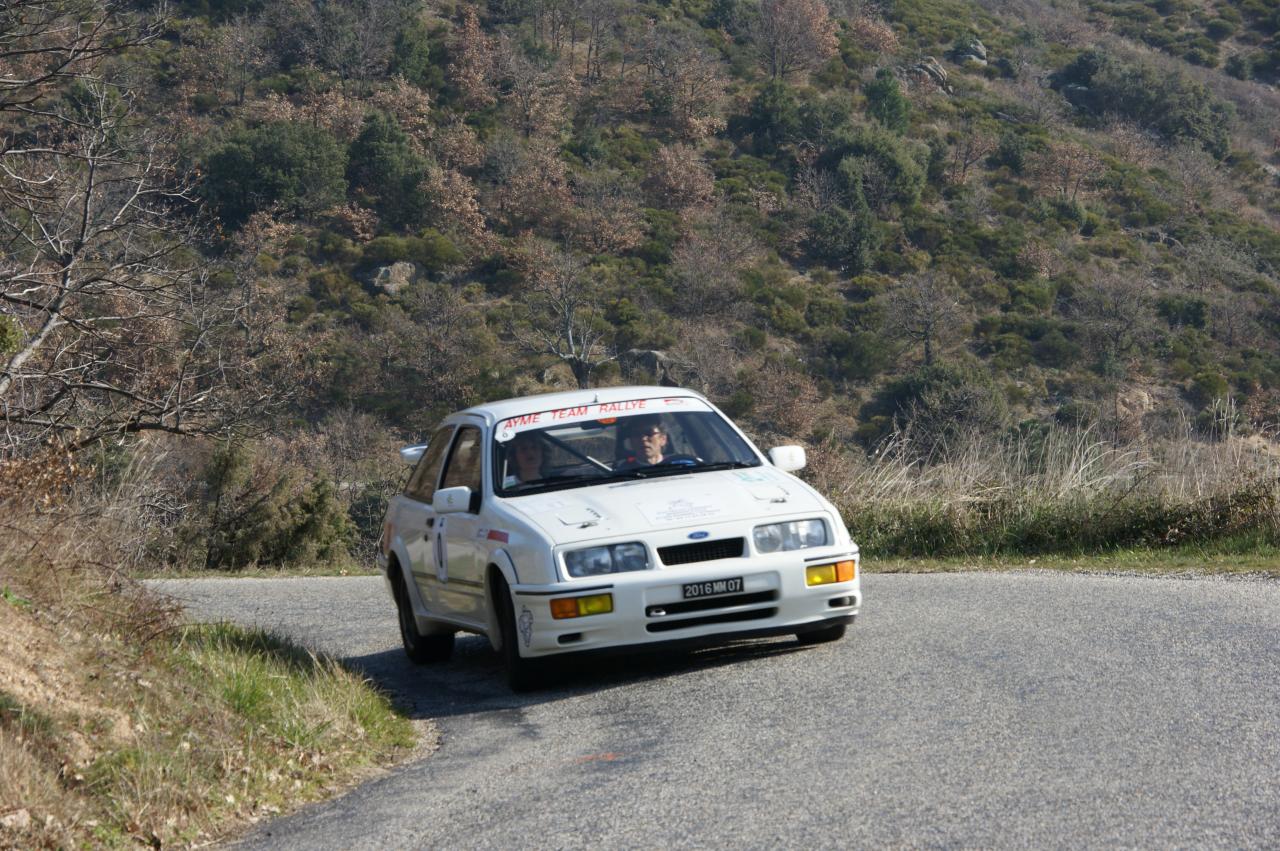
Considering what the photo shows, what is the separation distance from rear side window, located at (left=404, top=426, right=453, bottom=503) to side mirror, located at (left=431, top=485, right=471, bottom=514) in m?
1.00

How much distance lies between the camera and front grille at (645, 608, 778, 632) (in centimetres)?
732

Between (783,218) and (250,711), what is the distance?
2478 inches

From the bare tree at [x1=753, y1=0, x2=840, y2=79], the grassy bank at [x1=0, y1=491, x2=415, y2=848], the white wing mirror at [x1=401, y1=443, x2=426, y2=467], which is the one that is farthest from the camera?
the bare tree at [x1=753, y1=0, x2=840, y2=79]

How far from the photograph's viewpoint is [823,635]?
8180 mm

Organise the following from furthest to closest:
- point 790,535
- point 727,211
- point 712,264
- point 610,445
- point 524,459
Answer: point 727,211 < point 712,264 < point 610,445 < point 524,459 < point 790,535

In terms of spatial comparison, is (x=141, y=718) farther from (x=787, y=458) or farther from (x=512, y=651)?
(x=787, y=458)

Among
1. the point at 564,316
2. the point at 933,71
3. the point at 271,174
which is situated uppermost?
the point at 933,71

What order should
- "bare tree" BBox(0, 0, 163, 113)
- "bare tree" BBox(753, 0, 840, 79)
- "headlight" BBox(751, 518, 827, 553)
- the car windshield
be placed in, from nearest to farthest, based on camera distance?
1. "headlight" BBox(751, 518, 827, 553)
2. the car windshield
3. "bare tree" BBox(0, 0, 163, 113)
4. "bare tree" BBox(753, 0, 840, 79)

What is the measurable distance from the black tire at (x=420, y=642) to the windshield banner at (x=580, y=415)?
4.44 feet

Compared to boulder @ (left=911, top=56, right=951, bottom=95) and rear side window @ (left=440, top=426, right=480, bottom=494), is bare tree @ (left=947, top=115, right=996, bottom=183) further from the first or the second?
rear side window @ (left=440, top=426, right=480, bottom=494)

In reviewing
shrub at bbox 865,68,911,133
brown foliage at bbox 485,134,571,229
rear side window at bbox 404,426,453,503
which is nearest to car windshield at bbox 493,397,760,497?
rear side window at bbox 404,426,453,503

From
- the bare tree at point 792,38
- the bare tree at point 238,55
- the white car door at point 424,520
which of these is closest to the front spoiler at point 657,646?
the white car door at point 424,520

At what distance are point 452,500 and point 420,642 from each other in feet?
4.58

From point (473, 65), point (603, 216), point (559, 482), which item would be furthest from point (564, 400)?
point (473, 65)
